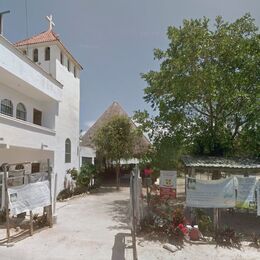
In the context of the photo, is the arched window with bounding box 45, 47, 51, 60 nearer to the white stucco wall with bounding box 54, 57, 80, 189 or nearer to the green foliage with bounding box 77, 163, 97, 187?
the white stucco wall with bounding box 54, 57, 80, 189

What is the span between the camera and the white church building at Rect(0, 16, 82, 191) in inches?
557

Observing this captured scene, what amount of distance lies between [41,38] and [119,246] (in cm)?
1583

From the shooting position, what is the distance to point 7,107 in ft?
51.7

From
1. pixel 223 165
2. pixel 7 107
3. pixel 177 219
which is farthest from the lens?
pixel 7 107

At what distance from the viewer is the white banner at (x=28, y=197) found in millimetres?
10156

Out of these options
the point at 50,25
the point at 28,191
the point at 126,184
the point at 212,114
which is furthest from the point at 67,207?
the point at 50,25

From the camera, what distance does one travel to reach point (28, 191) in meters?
10.8

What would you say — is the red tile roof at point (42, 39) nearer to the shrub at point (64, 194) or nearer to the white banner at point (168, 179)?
the shrub at point (64, 194)

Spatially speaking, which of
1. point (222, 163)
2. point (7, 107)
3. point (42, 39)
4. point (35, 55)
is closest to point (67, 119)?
point (35, 55)

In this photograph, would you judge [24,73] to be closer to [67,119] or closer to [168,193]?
[67,119]

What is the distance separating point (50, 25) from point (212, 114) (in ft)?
44.8

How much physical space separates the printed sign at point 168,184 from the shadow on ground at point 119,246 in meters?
2.58

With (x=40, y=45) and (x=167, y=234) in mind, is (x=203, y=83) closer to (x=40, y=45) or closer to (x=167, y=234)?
(x=167, y=234)

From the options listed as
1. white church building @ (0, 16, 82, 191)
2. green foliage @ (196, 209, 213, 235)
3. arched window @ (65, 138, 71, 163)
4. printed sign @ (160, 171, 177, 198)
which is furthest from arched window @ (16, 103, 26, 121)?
green foliage @ (196, 209, 213, 235)
